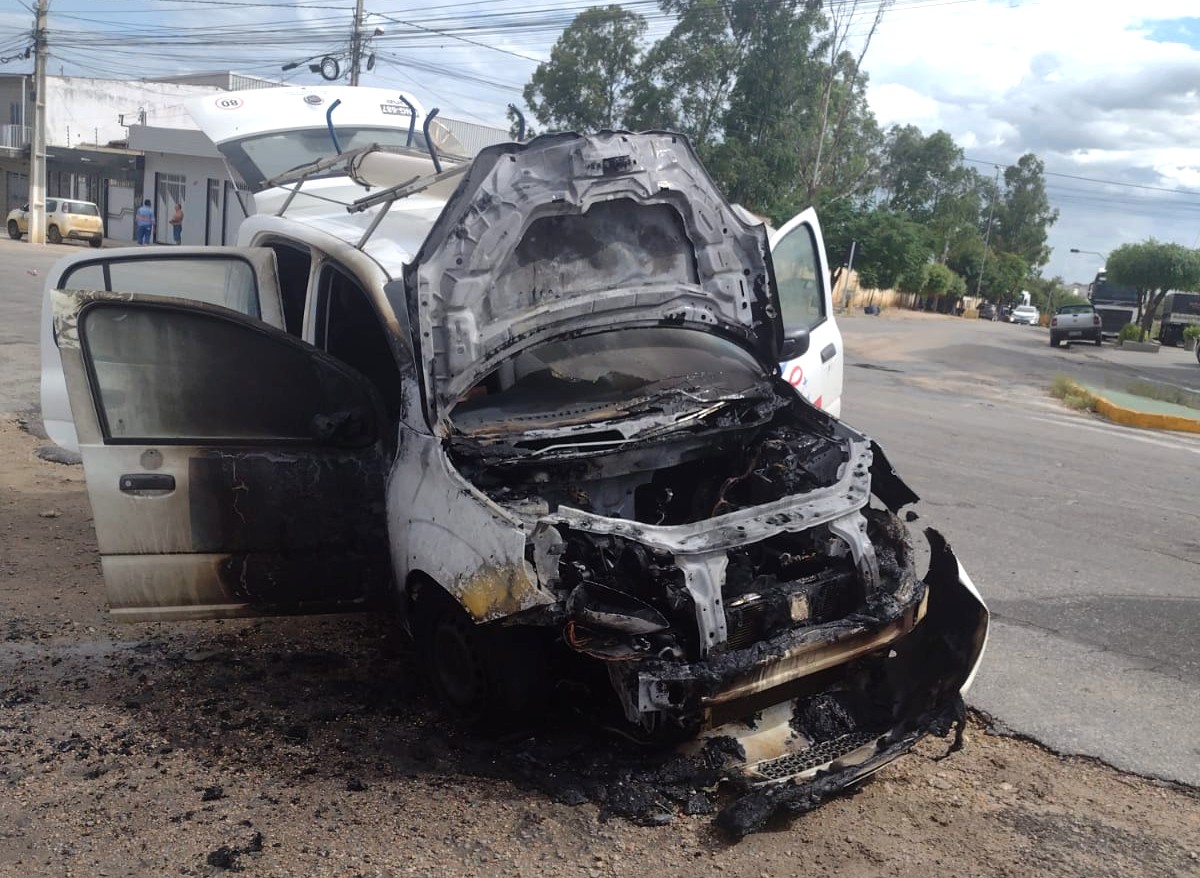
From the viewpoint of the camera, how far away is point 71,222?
33.8m

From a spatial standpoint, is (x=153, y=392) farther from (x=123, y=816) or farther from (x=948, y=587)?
(x=948, y=587)

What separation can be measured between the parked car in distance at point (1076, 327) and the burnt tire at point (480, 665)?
29.5 metres

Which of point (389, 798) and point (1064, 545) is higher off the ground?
point (1064, 545)

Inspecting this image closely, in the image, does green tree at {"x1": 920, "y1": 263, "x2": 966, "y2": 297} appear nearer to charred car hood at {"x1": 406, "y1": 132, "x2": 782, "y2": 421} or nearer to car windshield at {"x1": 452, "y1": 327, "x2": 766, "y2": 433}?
charred car hood at {"x1": 406, "y1": 132, "x2": 782, "y2": 421}

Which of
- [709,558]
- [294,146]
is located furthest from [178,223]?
[709,558]

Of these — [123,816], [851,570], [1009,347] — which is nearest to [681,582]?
[851,570]

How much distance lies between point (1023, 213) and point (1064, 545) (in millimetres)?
90700

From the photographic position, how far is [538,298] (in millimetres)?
4121

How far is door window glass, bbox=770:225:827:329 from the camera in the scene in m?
6.50

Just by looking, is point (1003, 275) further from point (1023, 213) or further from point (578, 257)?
point (578, 257)

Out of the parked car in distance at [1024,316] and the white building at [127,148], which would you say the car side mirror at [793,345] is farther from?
the parked car in distance at [1024,316]

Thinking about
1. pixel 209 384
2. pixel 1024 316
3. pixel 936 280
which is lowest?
pixel 1024 316

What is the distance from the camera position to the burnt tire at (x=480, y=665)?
3.50m

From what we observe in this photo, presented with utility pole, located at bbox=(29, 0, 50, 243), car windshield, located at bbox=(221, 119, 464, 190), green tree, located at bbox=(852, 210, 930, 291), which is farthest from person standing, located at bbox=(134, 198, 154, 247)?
car windshield, located at bbox=(221, 119, 464, 190)
